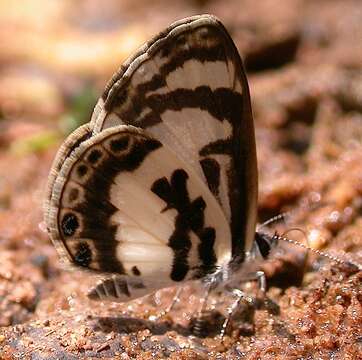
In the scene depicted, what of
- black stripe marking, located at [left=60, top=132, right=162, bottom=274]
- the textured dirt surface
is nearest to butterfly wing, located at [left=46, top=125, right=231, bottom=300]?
black stripe marking, located at [left=60, top=132, right=162, bottom=274]

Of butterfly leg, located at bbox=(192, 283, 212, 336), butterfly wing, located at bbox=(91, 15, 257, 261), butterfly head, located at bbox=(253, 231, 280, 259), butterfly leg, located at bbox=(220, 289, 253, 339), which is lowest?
butterfly leg, located at bbox=(192, 283, 212, 336)

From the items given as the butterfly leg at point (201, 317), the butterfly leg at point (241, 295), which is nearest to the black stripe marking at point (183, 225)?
the butterfly leg at point (201, 317)

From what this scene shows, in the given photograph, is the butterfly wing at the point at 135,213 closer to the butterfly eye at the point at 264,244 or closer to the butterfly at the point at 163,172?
the butterfly at the point at 163,172

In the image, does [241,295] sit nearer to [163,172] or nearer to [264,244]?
[264,244]

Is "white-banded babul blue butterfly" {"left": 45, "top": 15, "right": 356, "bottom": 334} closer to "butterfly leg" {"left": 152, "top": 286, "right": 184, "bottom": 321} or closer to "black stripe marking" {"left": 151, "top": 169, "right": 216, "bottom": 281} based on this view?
"black stripe marking" {"left": 151, "top": 169, "right": 216, "bottom": 281}

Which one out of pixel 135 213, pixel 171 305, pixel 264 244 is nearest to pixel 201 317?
pixel 171 305

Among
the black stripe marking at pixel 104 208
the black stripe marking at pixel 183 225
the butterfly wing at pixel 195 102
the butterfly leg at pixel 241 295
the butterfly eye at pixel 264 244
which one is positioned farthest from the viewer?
the butterfly eye at pixel 264 244

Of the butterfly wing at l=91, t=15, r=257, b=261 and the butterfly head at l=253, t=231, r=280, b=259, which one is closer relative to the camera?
the butterfly wing at l=91, t=15, r=257, b=261

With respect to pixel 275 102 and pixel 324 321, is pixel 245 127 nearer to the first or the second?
pixel 324 321
